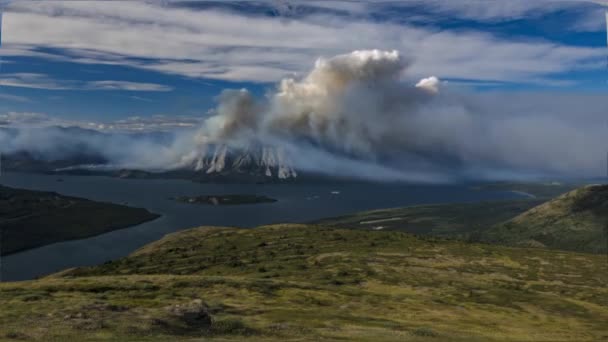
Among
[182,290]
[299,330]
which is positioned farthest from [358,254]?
[299,330]

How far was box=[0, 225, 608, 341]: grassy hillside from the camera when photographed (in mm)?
43562

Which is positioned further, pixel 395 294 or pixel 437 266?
pixel 437 266

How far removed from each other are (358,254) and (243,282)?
8804 cm

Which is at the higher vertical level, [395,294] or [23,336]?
[23,336]

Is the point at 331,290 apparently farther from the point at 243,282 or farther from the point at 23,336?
the point at 23,336

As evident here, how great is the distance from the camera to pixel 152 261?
179 meters

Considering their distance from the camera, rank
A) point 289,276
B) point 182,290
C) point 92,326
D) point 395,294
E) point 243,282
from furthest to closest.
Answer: point 289,276 → point 395,294 → point 243,282 → point 182,290 → point 92,326

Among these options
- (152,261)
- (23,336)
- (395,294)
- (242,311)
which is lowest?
(152,261)

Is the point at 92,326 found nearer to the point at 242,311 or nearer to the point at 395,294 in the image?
the point at 242,311

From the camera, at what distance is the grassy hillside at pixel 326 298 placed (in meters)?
43.6

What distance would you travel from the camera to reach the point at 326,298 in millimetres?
78875

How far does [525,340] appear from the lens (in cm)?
5006

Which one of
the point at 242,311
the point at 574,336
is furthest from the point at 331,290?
the point at 574,336

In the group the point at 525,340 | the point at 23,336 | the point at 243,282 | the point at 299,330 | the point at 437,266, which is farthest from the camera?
the point at 437,266
